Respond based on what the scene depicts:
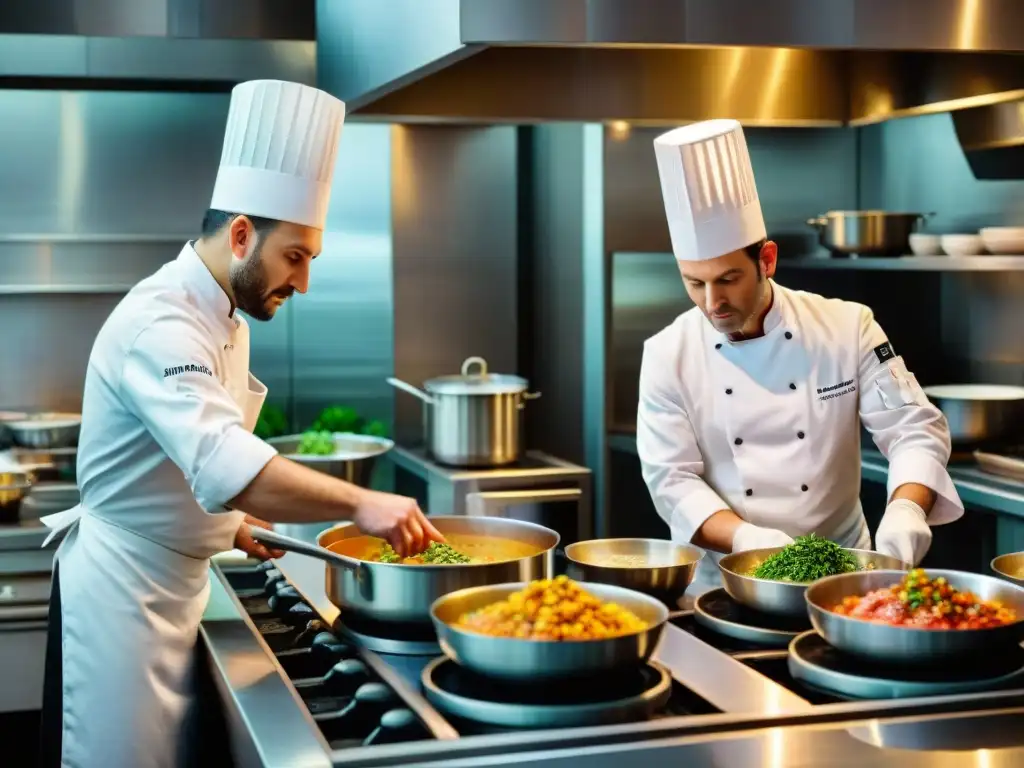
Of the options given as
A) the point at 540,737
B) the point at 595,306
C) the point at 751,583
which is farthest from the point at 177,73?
the point at 540,737

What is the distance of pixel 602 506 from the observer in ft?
15.7

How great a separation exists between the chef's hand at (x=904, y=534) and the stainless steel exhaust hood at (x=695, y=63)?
33.4 inches

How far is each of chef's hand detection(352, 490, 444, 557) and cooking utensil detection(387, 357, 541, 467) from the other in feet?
7.29

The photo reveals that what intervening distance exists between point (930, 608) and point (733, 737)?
39 cm

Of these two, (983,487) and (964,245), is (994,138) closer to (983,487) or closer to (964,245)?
(964,245)

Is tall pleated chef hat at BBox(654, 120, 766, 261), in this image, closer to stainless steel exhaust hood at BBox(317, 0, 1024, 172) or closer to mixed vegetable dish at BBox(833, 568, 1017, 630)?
stainless steel exhaust hood at BBox(317, 0, 1024, 172)

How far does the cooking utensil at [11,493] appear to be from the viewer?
13.7ft

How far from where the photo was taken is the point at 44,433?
4.59m

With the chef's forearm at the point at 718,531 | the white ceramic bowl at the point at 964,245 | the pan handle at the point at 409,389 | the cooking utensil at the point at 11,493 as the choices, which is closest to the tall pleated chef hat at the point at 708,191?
the chef's forearm at the point at 718,531

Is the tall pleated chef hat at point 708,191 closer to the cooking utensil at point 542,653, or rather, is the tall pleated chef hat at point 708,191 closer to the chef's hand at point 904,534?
the chef's hand at point 904,534

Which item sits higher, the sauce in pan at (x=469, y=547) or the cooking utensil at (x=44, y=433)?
the sauce in pan at (x=469, y=547)

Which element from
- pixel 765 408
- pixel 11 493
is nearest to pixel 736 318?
pixel 765 408

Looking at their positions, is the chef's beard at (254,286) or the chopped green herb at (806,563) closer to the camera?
the chopped green herb at (806,563)

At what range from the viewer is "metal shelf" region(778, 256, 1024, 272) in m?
3.74
